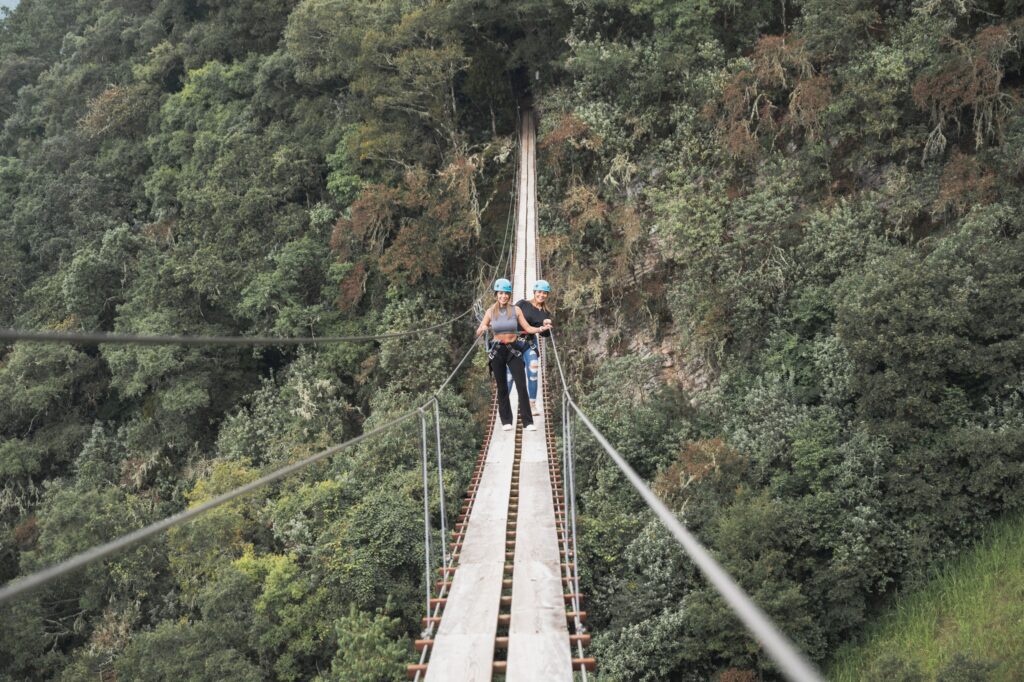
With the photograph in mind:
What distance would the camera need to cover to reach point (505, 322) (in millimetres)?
7141

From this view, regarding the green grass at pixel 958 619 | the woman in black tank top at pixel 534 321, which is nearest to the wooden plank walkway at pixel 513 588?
the woman in black tank top at pixel 534 321

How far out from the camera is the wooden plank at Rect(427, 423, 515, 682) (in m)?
4.43

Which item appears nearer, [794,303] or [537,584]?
[537,584]

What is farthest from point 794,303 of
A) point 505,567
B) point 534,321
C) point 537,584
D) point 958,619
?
point 537,584

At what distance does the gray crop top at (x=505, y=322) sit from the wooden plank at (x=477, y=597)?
5.19ft

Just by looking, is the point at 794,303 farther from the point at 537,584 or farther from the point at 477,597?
the point at 477,597

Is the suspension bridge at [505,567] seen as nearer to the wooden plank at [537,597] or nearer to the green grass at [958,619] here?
the wooden plank at [537,597]

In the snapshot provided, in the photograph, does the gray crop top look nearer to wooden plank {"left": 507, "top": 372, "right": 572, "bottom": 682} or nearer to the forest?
wooden plank {"left": 507, "top": 372, "right": 572, "bottom": 682}

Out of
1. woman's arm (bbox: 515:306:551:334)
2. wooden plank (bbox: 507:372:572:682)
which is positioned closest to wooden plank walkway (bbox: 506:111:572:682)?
wooden plank (bbox: 507:372:572:682)

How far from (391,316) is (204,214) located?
286 inches

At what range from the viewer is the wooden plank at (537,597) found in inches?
172

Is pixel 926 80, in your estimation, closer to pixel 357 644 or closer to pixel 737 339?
pixel 737 339

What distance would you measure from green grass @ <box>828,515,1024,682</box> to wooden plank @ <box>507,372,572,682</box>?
340 centimetres

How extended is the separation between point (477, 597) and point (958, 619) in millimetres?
5462
